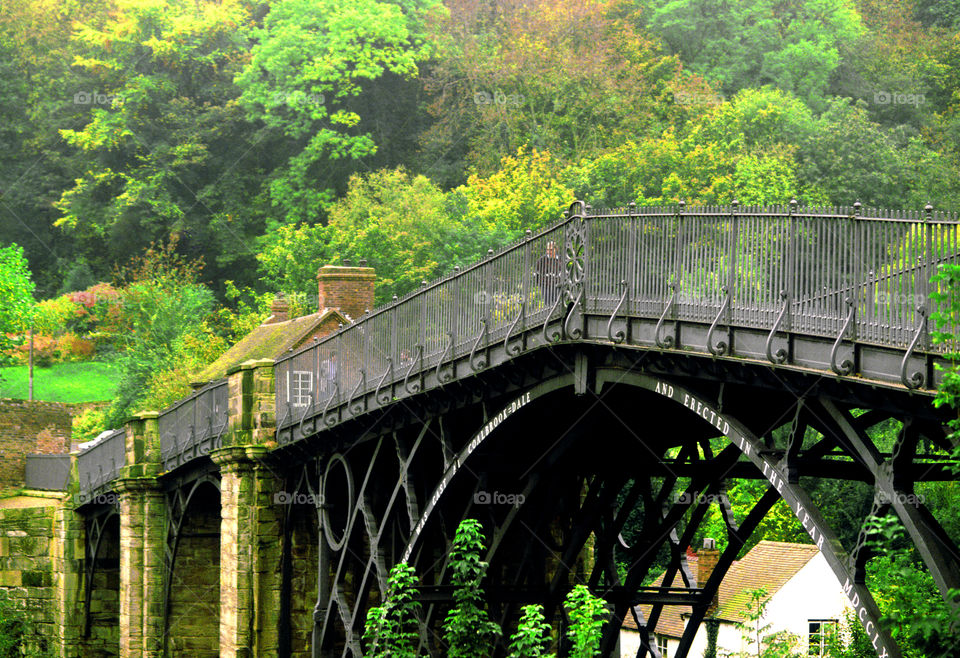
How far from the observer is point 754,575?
3878cm

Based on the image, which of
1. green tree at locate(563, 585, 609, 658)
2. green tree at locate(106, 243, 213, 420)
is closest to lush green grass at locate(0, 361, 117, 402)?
green tree at locate(106, 243, 213, 420)

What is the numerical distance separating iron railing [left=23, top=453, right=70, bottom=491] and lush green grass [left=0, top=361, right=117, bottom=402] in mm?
17594

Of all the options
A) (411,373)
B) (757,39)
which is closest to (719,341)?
(411,373)

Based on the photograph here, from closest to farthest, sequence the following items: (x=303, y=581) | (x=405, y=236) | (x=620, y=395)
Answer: (x=620, y=395) < (x=303, y=581) < (x=405, y=236)

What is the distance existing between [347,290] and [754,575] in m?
12.2

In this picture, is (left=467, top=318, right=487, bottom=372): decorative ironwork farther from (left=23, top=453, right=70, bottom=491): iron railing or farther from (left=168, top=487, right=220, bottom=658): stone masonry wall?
(left=23, top=453, right=70, bottom=491): iron railing

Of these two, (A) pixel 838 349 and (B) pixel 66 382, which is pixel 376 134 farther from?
(A) pixel 838 349

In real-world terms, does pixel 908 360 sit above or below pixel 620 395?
below

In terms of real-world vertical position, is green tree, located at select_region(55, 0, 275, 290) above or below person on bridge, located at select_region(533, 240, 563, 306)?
above

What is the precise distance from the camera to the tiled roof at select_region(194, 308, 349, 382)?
36.4m

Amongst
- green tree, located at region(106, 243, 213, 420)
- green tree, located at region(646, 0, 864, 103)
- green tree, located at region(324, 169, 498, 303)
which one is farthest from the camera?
green tree, located at region(646, 0, 864, 103)

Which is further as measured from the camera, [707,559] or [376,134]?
[376,134]

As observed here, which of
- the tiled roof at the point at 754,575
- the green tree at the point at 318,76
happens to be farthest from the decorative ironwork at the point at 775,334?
the green tree at the point at 318,76

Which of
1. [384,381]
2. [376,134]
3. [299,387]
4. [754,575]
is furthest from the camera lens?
[376,134]
